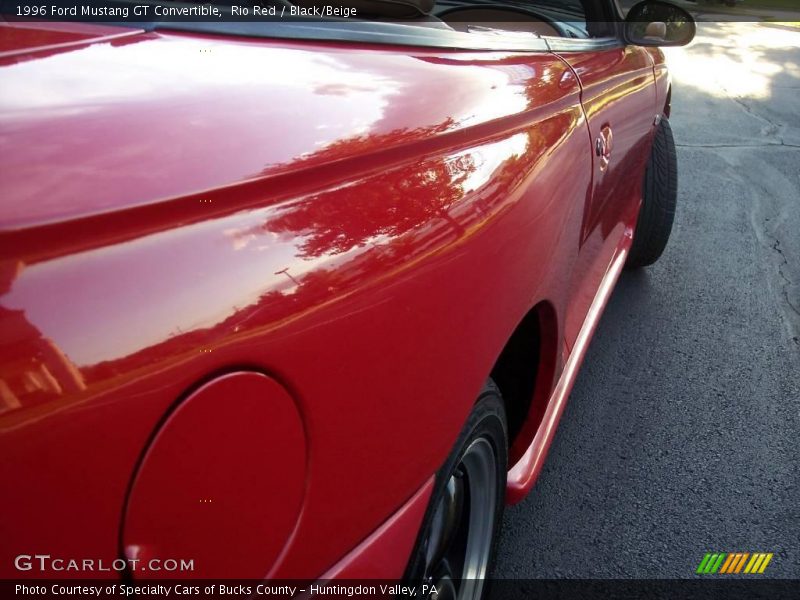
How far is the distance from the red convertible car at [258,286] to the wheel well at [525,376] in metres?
0.25

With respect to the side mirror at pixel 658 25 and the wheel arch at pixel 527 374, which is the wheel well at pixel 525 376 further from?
the side mirror at pixel 658 25

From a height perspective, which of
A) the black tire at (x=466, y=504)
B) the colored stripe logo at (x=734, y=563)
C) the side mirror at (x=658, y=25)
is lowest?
the colored stripe logo at (x=734, y=563)

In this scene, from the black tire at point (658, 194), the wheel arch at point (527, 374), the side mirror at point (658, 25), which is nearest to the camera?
the wheel arch at point (527, 374)

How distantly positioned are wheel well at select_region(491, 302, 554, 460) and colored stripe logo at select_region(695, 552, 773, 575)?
72 centimetres

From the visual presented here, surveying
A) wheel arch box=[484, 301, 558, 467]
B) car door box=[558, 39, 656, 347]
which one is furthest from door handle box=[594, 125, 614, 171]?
wheel arch box=[484, 301, 558, 467]

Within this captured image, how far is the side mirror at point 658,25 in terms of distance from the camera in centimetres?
282

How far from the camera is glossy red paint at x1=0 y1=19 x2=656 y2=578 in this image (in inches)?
28.5

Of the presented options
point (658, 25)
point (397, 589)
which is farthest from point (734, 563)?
point (658, 25)

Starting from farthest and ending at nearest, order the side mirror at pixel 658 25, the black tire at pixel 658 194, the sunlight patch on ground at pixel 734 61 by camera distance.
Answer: the sunlight patch on ground at pixel 734 61 < the black tire at pixel 658 194 < the side mirror at pixel 658 25

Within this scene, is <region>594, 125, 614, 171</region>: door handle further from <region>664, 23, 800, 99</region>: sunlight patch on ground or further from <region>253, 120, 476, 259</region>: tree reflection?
<region>664, 23, 800, 99</region>: sunlight patch on ground

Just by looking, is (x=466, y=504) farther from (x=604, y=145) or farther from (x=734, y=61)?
(x=734, y=61)

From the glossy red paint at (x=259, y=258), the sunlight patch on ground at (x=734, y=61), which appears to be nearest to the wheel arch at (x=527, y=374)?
the glossy red paint at (x=259, y=258)

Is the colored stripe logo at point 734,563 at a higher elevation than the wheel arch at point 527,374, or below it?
below

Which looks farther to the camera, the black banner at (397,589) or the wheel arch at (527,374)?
the wheel arch at (527,374)
